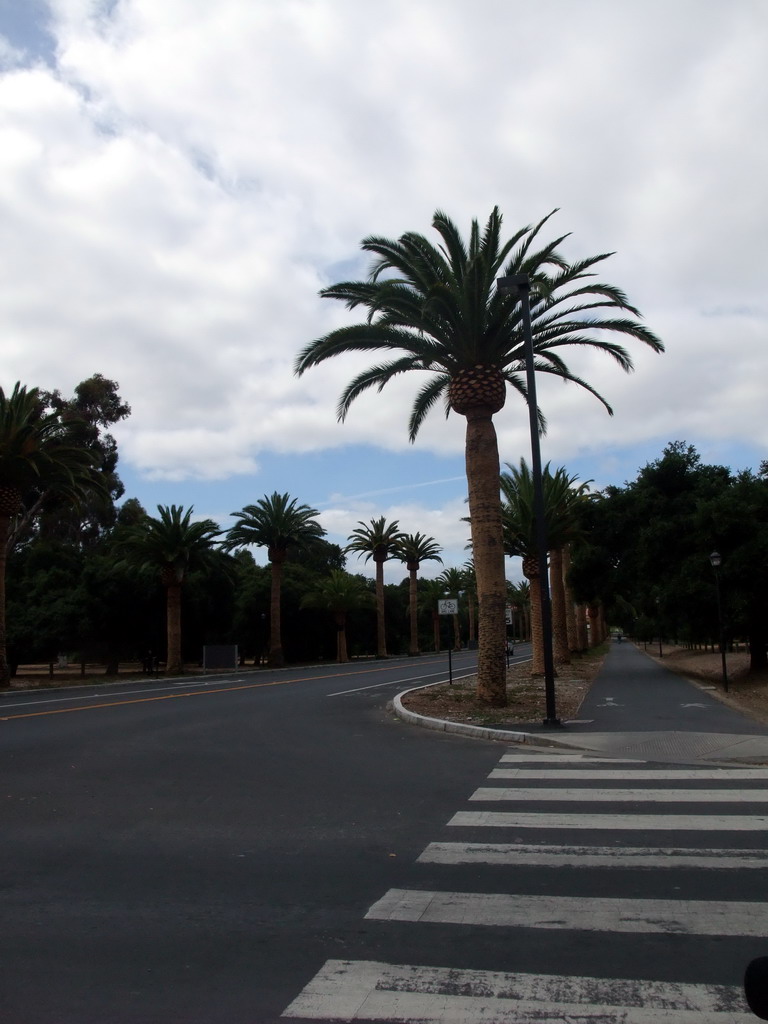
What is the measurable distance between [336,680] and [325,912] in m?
26.6

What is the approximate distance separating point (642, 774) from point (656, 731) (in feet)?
12.0

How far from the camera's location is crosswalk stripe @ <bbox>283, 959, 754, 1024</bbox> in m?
4.02

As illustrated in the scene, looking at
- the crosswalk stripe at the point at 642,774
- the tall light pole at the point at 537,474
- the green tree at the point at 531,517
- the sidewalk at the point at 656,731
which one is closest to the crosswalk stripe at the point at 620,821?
the crosswalk stripe at the point at 642,774

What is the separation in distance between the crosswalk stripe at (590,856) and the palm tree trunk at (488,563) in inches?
421

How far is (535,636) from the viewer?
3114 centimetres

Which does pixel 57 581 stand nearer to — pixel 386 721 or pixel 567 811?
pixel 386 721

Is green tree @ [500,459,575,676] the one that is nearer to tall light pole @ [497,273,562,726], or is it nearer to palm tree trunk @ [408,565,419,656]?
tall light pole @ [497,273,562,726]

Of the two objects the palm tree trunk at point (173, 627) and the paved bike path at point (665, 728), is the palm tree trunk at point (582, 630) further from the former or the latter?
the paved bike path at point (665, 728)

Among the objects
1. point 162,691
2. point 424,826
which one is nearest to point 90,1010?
point 424,826

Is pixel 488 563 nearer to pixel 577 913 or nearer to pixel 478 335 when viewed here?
pixel 478 335

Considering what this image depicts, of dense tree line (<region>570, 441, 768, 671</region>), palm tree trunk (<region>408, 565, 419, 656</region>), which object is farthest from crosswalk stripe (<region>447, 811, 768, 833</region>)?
palm tree trunk (<region>408, 565, 419, 656</region>)

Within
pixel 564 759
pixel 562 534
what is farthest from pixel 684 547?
pixel 564 759

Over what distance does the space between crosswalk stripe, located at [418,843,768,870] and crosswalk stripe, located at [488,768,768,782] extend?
299 centimetres

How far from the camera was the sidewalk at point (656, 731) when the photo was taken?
1143 centimetres
